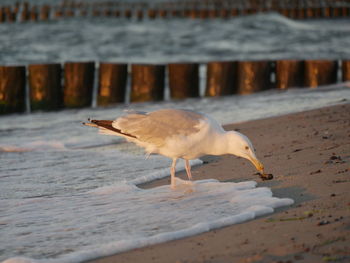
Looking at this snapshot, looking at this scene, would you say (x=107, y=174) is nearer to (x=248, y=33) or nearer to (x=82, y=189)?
(x=82, y=189)

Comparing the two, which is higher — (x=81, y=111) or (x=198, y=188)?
(x=198, y=188)

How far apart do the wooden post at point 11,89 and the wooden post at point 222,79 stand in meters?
3.37

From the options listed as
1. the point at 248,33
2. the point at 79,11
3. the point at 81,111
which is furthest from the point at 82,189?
the point at 79,11

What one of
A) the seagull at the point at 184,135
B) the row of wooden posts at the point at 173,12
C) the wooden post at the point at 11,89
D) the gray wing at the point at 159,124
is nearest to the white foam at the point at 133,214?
the seagull at the point at 184,135

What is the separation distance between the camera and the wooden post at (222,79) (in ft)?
44.8

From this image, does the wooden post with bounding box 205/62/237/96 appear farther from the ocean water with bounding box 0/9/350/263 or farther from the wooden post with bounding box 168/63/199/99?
the ocean water with bounding box 0/9/350/263

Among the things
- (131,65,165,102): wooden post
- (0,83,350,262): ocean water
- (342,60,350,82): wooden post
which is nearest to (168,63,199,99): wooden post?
(131,65,165,102): wooden post

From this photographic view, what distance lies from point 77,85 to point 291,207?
352 inches

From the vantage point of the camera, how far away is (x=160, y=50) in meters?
26.1

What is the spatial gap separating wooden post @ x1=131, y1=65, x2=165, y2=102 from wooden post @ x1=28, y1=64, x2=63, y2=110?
4.48 ft

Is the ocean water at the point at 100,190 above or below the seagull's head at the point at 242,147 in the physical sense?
below

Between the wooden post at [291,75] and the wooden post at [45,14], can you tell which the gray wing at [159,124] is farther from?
the wooden post at [45,14]

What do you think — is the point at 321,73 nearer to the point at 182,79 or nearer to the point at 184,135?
the point at 182,79

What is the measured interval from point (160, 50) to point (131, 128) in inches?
785
